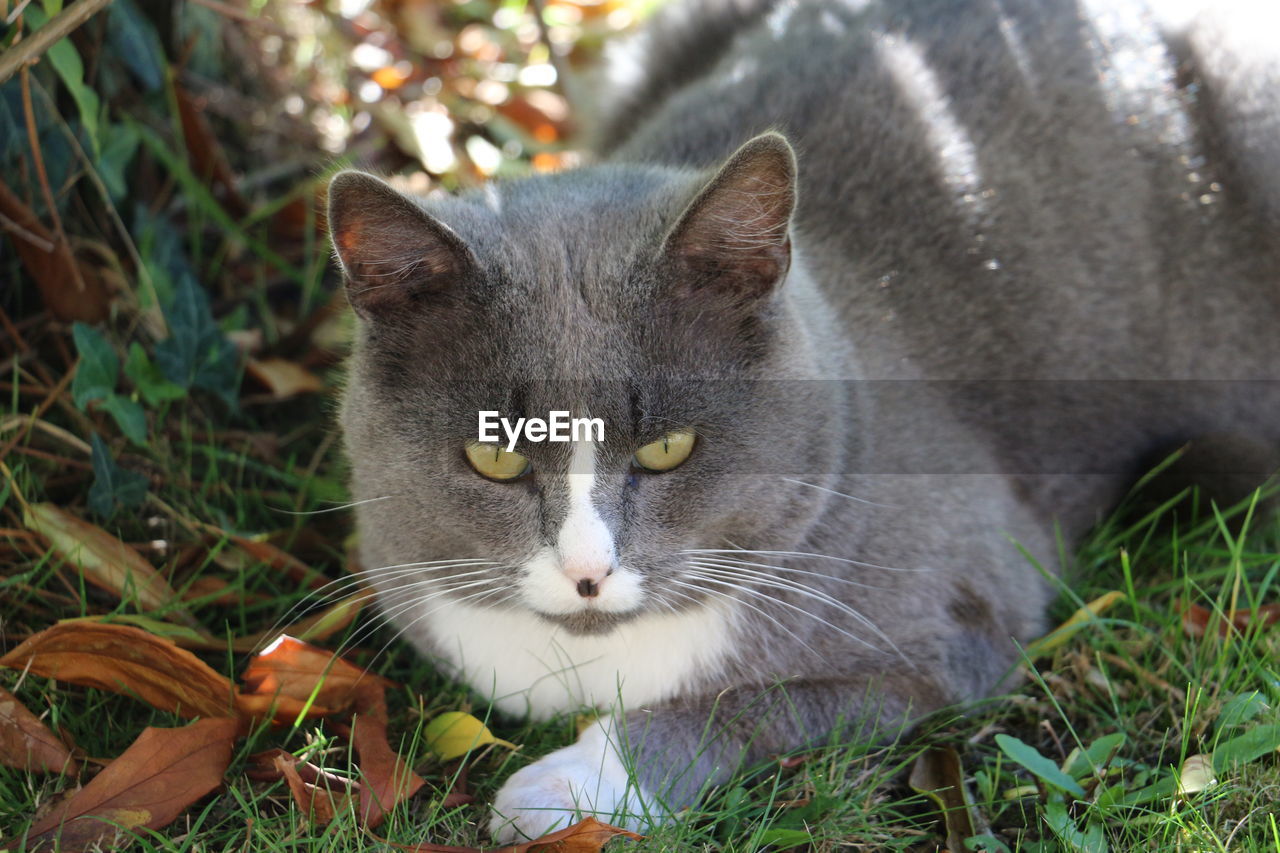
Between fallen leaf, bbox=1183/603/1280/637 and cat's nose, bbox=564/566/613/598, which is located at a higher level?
cat's nose, bbox=564/566/613/598

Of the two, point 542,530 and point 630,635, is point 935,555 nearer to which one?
point 630,635

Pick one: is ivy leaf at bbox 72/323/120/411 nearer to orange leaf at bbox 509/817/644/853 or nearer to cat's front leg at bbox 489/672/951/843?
cat's front leg at bbox 489/672/951/843

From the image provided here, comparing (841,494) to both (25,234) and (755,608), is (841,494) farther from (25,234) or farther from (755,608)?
(25,234)

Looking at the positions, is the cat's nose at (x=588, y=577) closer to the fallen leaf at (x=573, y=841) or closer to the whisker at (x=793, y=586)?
the whisker at (x=793, y=586)

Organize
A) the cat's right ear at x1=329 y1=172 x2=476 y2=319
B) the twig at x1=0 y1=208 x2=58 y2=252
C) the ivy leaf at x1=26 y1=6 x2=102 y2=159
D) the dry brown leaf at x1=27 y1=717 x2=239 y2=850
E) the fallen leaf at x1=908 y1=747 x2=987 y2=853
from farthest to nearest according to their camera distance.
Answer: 1. the twig at x1=0 y1=208 x2=58 y2=252
2. the ivy leaf at x1=26 y1=6 x2=102 y2=159
3. the fallen leaf at x1=908 y1=747 x2=987 y2=853
4. the dry brown leaf at x1=27 y1=717 x2=239 y2=850
5. the cat's right ear at x1=329 y1=172 x2=476 y2=319

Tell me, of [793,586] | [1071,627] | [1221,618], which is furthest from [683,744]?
[1221,618]

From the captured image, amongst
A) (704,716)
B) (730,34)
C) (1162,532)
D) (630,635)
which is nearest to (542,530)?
(630,635)

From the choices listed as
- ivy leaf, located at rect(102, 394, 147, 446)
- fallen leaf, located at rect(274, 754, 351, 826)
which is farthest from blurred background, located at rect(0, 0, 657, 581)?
fallen leaf, located at rect(274, 754, 351, 826)

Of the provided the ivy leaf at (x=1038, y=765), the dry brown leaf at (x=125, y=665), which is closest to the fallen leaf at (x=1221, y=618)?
the ivy leaf at (x=1038, y=765)

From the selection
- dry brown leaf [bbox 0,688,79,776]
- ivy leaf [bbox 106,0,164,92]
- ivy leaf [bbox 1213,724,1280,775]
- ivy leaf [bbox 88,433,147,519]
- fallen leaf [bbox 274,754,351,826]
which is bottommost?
ivy leaf [bbox 1213,724,1280,775]
